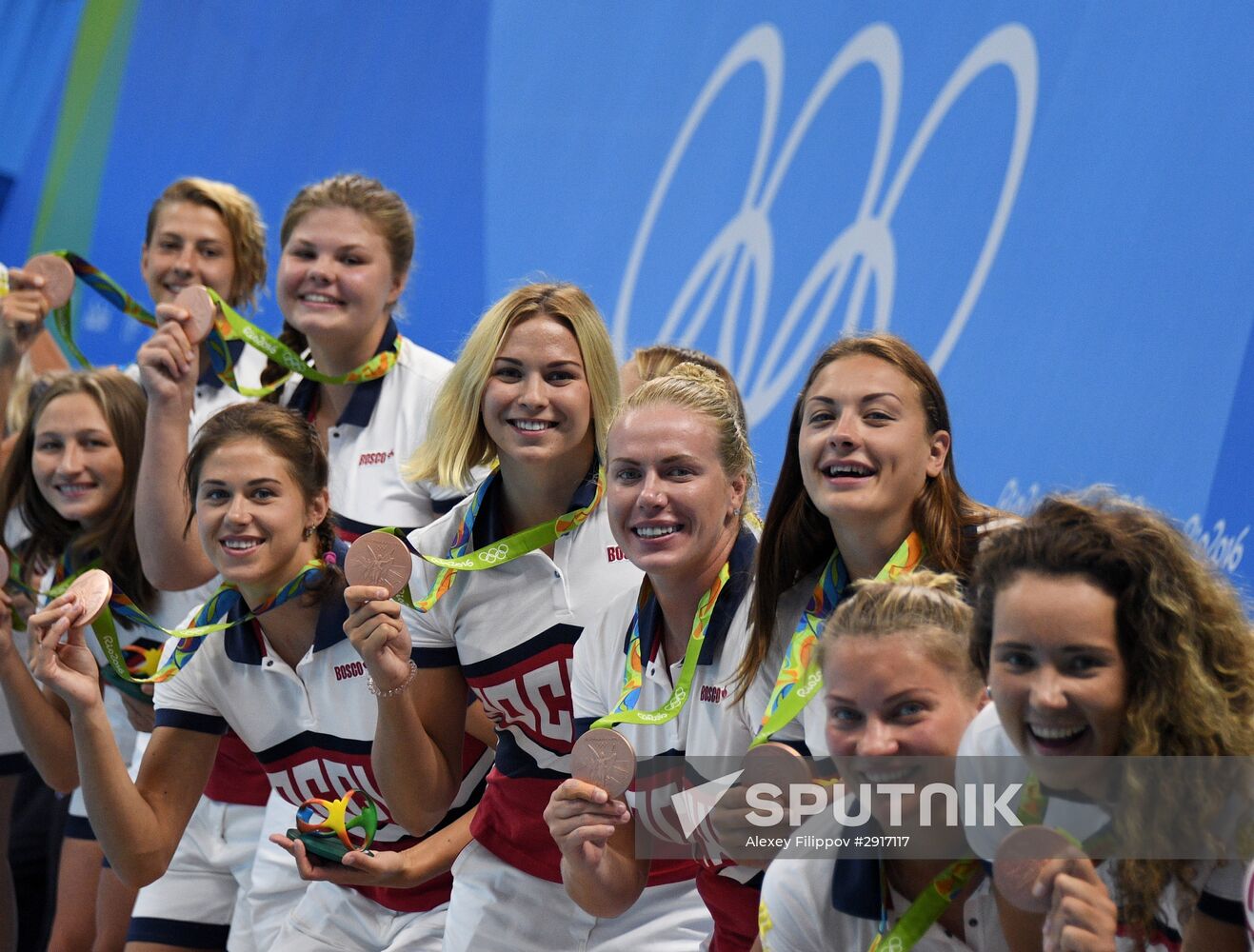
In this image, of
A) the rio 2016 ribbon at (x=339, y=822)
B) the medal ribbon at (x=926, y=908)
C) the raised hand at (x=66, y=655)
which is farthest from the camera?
the raised hand at (x=66, y=655)

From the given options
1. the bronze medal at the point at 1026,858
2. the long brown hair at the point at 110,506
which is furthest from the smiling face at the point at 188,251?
the bronze medal at the point at 1026,858

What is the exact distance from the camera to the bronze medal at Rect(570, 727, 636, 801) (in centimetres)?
252

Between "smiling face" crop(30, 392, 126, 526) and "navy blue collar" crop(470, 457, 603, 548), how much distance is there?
4.40ft

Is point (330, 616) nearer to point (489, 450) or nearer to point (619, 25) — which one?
point (489, 450)

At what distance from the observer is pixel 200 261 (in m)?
4.52

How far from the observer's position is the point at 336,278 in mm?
3861

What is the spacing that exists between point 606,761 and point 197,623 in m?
1.31

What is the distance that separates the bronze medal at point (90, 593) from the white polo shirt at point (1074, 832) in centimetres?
174

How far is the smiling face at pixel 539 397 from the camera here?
321cm

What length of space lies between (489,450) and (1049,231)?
4.54 feet

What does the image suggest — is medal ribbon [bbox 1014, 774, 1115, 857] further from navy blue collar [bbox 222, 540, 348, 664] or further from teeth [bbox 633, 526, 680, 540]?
navy blue collar [bbox 222, 540, 348, 664]

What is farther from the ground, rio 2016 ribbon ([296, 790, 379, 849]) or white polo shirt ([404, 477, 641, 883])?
white polo shirt ([404, 477, 641, 883])

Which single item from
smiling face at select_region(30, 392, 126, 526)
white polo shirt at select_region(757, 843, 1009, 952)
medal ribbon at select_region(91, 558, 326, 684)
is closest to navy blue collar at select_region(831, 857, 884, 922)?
white polo shirt at select_region(757, 843, 1009, 952)

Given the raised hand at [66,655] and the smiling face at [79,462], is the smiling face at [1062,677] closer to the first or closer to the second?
the raised hand at [66,655]
